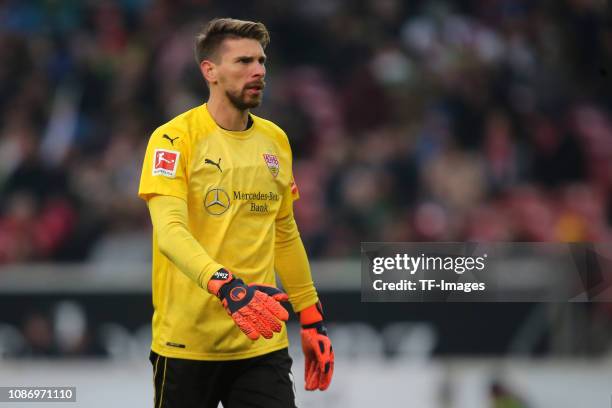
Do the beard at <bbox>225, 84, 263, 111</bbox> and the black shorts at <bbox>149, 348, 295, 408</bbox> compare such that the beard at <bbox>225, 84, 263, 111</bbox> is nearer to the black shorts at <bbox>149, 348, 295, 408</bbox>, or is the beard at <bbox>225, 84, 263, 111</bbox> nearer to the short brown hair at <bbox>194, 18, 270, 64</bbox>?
the short brown hair at <bbox>194, 18, 270, 64</bbox>

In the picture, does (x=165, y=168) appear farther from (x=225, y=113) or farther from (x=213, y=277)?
(x=213, y=277)

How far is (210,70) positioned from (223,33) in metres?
0.15

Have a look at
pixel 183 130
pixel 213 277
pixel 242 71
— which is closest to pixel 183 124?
pixel 183 130

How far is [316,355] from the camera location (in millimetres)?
4574

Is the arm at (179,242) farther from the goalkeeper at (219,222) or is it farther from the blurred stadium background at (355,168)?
the blurred stadium background at (355,168)

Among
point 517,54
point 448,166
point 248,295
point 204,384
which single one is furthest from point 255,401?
point 517,54

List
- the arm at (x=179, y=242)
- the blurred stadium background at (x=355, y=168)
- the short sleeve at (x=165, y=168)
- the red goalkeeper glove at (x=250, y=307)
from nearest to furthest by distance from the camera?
the red goalkeeper glove at (x=250, y=307) → the arm at (x=179, y=242) → the short sleeve at (x=165, y=168) → the blurred stadium background at (x=355, y=168)

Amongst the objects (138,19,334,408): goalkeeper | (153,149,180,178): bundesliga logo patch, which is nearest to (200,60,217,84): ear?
(138,19,334,408): goalkeeper

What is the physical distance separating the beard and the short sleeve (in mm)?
256

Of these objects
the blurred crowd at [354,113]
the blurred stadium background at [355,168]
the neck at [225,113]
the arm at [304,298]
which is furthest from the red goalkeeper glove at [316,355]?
the blurred crowd at [354,113]

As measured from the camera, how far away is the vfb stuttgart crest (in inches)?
175

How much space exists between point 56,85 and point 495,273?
489cm

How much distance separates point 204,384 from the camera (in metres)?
4.37

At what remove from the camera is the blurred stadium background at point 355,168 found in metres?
7.93
